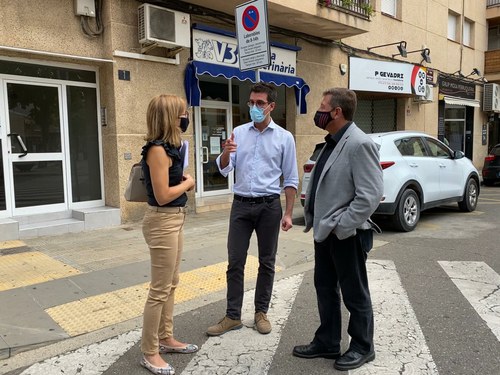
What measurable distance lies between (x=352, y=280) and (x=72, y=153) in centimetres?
614

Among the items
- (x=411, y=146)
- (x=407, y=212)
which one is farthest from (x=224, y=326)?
(x=411, y=146)

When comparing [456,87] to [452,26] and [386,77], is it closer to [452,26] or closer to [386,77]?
[452,26]

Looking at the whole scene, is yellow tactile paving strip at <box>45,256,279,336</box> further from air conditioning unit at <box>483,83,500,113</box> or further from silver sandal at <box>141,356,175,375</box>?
air conditioning unit at <box>483,83,500,113</box>

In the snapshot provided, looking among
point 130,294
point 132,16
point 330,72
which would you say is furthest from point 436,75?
point 130,294

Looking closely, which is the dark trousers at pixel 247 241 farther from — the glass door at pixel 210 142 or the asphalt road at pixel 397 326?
the glass door at pixel 210 142

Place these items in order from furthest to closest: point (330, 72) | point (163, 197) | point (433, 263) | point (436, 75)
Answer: point (436, 75)
point (330, 72)
point (433, 263)
point (163, 197)

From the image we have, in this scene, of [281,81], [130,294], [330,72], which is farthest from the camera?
[330,72]

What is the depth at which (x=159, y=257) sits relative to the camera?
2.99m

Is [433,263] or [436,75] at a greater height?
[436,75]

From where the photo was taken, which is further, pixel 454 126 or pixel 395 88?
pixel 454 126

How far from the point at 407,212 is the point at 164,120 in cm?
566

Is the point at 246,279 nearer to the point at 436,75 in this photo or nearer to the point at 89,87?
the point at 89,87

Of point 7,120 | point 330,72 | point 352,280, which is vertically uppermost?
point 330,72

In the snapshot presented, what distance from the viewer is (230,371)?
3.09 metres
